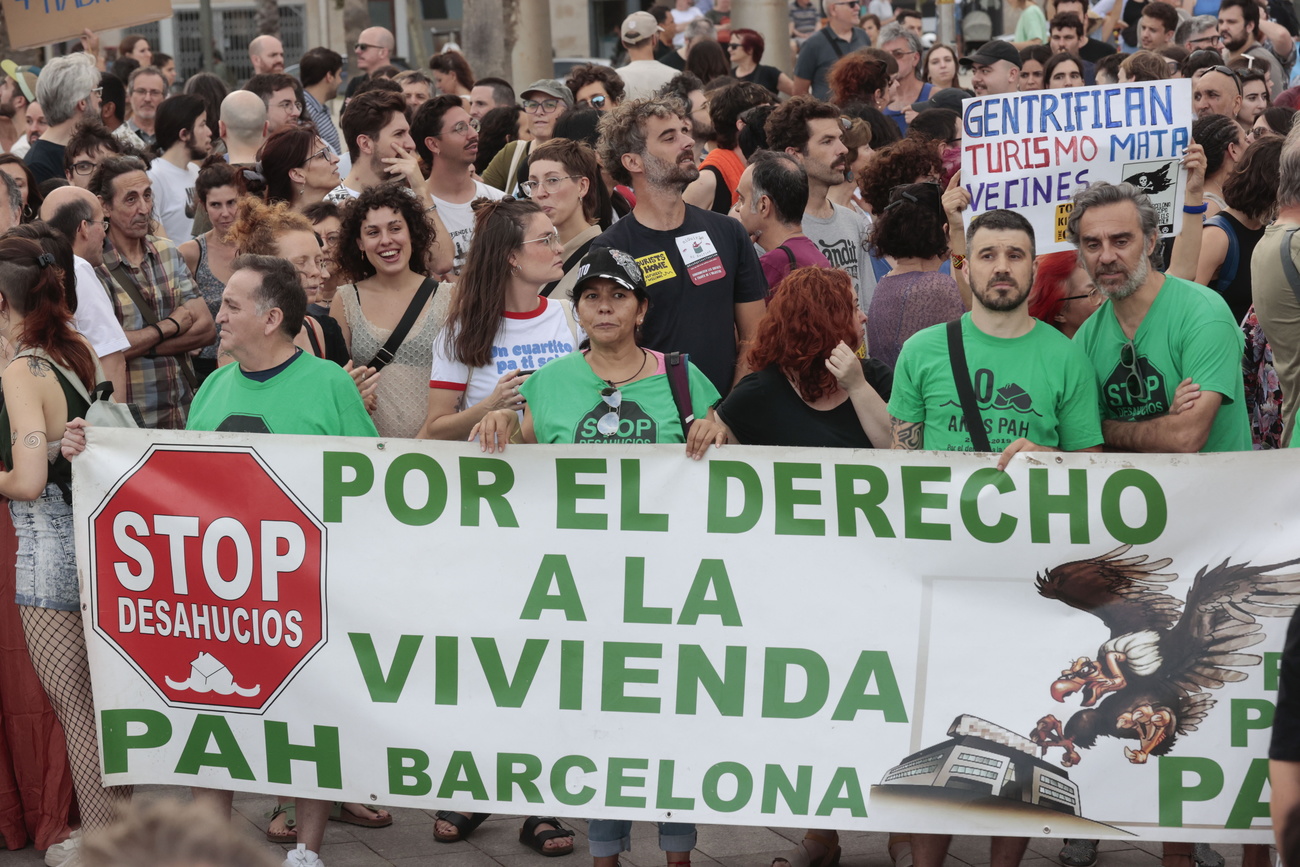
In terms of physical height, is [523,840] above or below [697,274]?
below

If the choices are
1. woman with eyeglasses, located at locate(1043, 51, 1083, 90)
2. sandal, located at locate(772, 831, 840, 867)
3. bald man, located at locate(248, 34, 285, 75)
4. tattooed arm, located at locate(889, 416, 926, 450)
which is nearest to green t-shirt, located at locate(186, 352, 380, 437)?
tattooed arm, located at locate(889, 416, 926, 450)

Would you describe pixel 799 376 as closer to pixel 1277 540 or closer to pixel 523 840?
pixel 1277 540

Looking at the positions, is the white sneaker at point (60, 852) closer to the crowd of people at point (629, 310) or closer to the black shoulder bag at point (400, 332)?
the crowd of people at point (629, 310)

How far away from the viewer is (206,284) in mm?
6785

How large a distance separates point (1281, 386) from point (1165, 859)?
1.72m

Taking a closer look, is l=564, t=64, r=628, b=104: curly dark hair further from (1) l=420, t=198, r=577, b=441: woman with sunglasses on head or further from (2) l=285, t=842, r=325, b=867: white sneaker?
(2) l=285, t=842, r=325, b=867: white sneaker

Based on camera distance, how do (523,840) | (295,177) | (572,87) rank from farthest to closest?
(572,87) → (295,177) → (523,840)

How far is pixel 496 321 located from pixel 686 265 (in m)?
0.92

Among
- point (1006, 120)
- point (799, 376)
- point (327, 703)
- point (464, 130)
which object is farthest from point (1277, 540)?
point (464, 130)

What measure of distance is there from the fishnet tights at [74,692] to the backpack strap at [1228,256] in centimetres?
444

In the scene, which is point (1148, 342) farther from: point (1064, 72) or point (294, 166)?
point (1064, 72)

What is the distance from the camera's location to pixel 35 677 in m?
5.17

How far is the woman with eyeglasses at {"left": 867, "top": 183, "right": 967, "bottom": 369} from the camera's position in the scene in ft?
17.9

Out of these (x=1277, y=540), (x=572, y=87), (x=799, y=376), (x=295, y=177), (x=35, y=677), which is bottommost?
(x=35, y=677)
